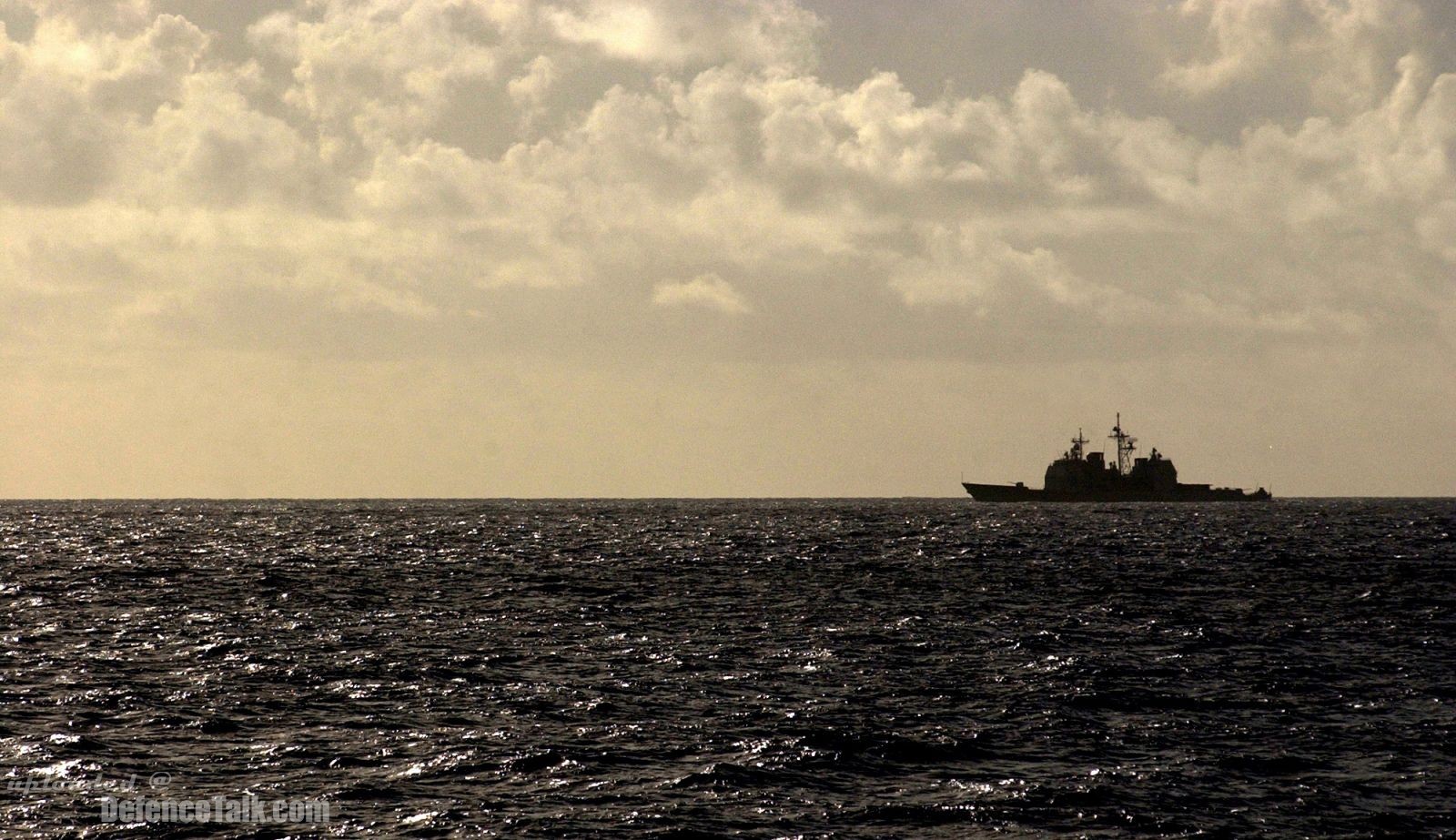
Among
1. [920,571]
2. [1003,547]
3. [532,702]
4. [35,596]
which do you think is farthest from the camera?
[1003,547]

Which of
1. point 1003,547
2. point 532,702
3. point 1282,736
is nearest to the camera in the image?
point 1282,736

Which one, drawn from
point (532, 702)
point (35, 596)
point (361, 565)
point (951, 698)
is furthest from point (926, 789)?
point (361, 565)

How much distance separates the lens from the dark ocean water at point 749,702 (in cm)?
2203

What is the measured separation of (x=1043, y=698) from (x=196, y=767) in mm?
17897

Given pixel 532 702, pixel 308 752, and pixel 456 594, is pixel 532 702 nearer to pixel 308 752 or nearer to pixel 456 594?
pixel 308 752

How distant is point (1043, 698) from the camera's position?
3172cm

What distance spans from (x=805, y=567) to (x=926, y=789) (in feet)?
166

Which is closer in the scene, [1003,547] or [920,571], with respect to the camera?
[920,571]

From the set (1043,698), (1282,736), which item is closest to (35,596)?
(1043,698)

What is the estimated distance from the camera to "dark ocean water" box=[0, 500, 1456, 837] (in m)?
22.0

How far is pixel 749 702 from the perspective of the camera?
3127cm

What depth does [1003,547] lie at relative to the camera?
301 feet

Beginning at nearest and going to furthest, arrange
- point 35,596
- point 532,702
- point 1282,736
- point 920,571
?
1. point 1282,736
2. point 532,702
3. point 35,596
4. point 920,571

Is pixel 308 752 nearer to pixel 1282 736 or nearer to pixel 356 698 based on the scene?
pixel 356 698
